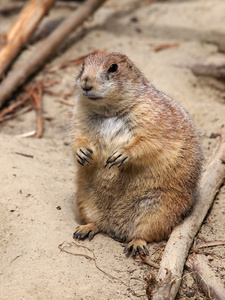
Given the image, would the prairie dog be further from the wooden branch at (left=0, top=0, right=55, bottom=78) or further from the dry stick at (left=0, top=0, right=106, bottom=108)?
the wooden branch at (left=0, top=0, right=55, bottom=78)

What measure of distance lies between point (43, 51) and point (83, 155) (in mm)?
4442

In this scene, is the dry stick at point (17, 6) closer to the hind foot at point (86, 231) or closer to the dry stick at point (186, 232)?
the dry stick at point (186, 232)

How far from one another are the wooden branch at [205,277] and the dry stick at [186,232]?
4.3 inches

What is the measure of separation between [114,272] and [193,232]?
3.00ft

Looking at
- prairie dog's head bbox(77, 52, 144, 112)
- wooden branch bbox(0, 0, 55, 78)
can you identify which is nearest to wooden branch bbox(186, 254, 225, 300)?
prairie dog's head bbox(77, 52, 144, 112)

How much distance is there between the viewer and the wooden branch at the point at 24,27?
8016mm

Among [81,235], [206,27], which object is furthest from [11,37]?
[81,235]

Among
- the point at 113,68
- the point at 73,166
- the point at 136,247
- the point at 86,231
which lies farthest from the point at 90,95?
the point at 73,166

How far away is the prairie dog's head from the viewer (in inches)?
148

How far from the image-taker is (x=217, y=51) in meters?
7.65

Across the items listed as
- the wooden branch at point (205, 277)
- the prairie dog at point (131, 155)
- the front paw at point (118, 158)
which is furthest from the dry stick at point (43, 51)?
the wooden branch at point (205, 277)

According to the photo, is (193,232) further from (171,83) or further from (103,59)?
(171,83)

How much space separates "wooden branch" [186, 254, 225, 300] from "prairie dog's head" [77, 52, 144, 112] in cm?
156

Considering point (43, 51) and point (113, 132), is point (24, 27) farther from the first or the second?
point (113, 132)
